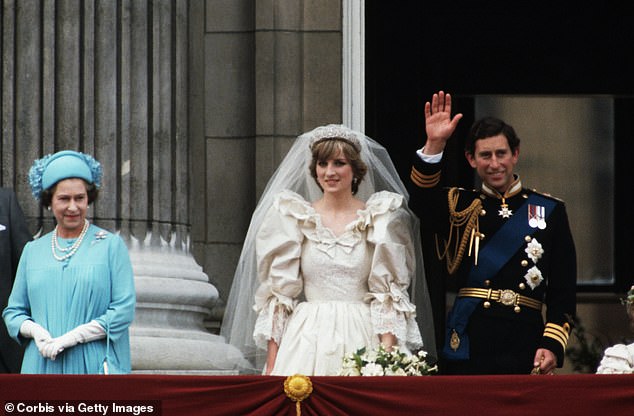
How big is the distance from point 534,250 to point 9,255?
2537mm

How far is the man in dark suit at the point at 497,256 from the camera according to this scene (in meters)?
8.09

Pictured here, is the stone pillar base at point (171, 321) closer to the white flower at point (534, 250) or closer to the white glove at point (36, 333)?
the white glove at point (36, 333)

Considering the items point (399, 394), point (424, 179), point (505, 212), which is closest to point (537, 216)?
point (505, 212)

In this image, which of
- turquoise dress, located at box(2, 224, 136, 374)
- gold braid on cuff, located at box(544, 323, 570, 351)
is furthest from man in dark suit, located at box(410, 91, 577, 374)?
turquoise dress, located at box(2, 224, 136, 374)

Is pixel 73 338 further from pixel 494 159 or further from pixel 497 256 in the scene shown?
pixel 494 159

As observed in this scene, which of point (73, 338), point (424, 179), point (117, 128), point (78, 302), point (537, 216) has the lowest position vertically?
point (73, 338)

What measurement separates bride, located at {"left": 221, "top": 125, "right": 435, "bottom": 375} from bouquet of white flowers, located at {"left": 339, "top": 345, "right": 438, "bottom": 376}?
19.4 inches

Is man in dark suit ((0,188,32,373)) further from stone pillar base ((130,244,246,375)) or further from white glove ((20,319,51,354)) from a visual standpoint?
stone pillar base ((130,244,246,375))

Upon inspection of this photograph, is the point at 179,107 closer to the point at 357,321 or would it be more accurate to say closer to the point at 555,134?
the point at 357,321

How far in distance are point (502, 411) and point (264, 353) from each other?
197cm

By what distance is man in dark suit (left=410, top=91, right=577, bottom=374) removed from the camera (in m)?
8.09

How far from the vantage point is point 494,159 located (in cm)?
816

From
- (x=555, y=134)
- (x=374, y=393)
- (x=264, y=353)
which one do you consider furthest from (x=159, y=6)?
(x=555, y=134)

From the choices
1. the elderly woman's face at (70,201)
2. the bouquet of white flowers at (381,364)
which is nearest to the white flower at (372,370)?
the bouquet of white flowers at (381,364)
